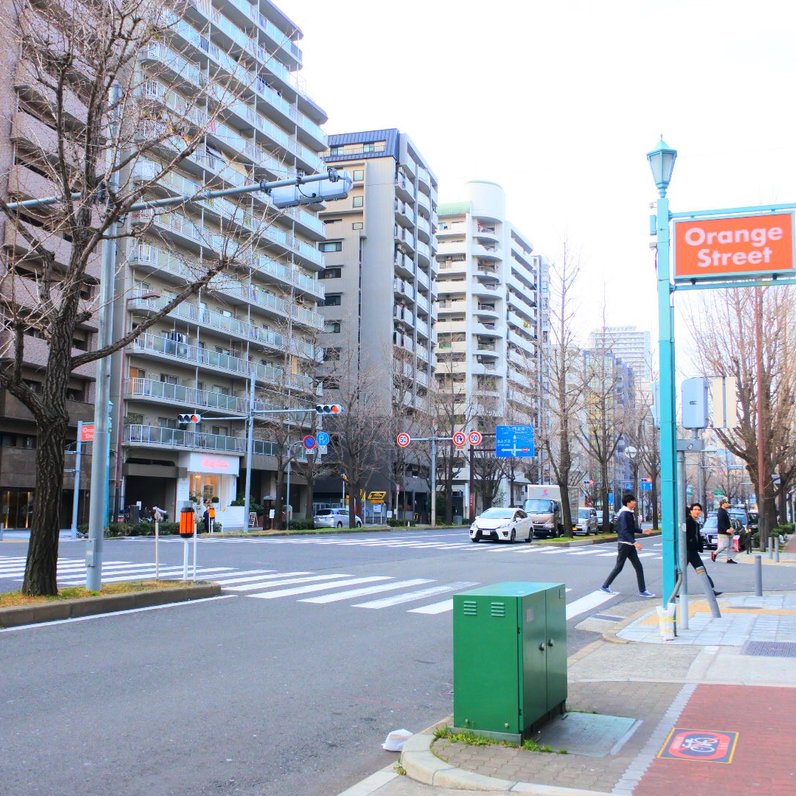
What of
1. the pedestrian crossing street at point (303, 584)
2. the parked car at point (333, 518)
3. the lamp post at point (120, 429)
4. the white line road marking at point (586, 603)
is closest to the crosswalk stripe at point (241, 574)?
the pedestrian crossing street at point (303, 584)

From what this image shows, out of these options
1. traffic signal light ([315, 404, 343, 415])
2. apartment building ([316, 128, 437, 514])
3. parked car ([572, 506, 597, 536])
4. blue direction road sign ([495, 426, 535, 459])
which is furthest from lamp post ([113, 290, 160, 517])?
apartment building ([316, 128, 437, 514])

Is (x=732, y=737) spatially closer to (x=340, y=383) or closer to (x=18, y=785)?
(x=18, y=785)

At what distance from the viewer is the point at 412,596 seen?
48.9 ft

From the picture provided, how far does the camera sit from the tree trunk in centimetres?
1210

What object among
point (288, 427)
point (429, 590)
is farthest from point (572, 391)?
point (429, 590)

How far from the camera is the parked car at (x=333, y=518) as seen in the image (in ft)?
177

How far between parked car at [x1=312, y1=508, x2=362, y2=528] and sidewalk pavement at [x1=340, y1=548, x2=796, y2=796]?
1768 inches

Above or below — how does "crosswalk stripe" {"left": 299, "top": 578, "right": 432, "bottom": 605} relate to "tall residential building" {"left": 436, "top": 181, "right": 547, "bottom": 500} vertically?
below

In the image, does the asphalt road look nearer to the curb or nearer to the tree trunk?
the curb

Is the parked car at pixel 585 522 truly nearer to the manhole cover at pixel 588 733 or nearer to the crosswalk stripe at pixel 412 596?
the crosswalk stripe at pixel 412 596

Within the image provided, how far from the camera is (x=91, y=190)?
12.9 m

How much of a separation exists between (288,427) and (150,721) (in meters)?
42.7

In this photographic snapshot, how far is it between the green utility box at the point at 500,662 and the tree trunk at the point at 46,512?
822 centimetres

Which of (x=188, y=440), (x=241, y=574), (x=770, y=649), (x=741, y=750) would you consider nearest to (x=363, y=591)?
(x=241, y=574)
